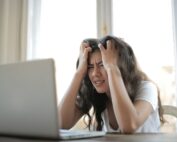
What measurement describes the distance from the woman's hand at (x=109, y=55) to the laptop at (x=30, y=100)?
620 millimetres

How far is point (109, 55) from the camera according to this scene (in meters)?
1.54

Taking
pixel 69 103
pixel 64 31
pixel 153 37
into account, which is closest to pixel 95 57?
pixel 69 103

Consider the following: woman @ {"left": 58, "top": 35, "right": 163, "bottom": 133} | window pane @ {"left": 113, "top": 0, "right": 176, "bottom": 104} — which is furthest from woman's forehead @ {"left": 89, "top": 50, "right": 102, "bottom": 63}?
window pane @ {"left": 113, "top": 0, "right": 176, "bottom": 104}

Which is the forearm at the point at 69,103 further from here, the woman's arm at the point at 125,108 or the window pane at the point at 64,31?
the window pane at the point at 64,31

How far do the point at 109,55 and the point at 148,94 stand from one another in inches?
10.6

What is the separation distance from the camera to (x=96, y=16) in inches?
98.1

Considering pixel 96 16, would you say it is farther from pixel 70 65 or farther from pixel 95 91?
pixel 95 91

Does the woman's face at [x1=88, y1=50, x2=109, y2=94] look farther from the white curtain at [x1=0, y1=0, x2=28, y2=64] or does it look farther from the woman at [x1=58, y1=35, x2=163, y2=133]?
the white curtain at [x1=0, y1=0, x2=28, y2=64]

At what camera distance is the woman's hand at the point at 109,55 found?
4.92 ft

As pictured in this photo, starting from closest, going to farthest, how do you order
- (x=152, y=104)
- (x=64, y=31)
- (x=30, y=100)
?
(x=30, y=100) < (x=152, y=104) < (x=64, y=31)

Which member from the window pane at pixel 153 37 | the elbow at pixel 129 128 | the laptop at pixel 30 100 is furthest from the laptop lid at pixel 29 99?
the window pane at pixel 153 37

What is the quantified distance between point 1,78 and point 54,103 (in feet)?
0.72

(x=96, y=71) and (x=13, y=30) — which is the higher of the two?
(x=13, y=30)

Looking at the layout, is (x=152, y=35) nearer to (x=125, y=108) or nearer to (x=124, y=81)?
(x=124, y=81)
